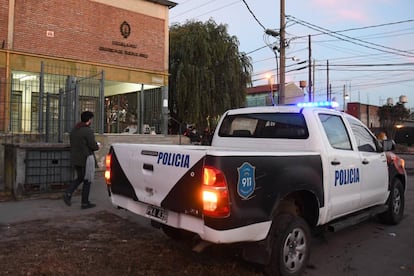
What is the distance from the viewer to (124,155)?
4.97 m

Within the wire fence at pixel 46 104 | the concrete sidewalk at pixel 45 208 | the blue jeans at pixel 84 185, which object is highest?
the wire fence at pixel 46 104

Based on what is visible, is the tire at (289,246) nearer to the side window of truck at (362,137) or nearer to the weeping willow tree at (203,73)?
the side window of truck at (362,137)

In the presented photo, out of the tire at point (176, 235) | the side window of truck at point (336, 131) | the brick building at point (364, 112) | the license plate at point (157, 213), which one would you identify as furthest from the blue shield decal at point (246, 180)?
the brick building at point (364, 112)

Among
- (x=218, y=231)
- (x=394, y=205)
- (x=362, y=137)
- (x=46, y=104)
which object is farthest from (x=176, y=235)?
(x=46, y=104)

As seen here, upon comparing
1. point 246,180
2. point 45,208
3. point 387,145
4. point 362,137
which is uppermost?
point 362,137

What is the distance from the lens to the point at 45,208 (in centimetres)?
799

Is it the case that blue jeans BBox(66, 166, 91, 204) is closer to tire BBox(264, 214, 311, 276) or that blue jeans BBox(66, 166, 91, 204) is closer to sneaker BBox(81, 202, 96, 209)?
sneaker BBox(81, 202, 96, 209)

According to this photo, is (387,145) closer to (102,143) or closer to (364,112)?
(102,143)

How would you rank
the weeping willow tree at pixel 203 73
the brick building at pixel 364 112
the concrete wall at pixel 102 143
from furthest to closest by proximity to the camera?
the brick building at pixel 364 112 < the weeping willow tree at pixel 203 73 < the concrete wall at pixel 102 143

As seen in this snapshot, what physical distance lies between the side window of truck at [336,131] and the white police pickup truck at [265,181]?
0.02 m

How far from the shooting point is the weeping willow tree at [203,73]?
2508cm

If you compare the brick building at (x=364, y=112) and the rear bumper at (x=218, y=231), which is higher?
the brick building at (x=364, y=112)

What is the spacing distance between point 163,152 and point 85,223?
3.24 metres

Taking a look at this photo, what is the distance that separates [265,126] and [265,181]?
192cm
